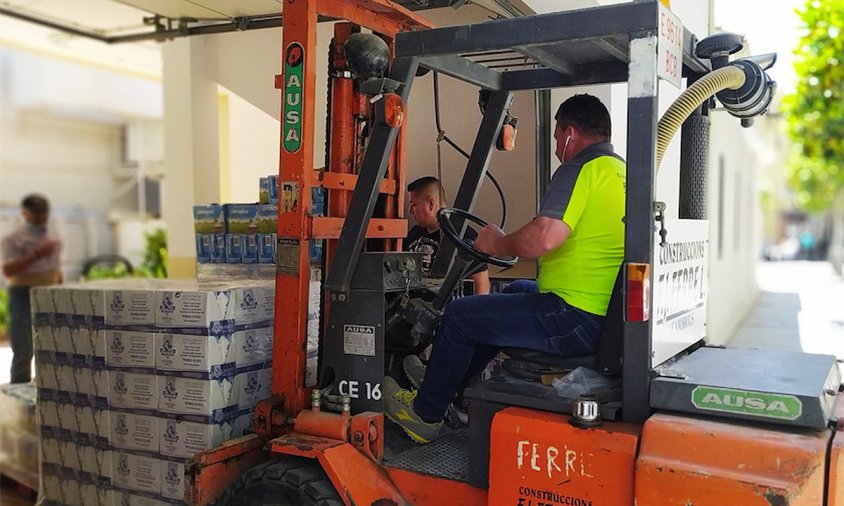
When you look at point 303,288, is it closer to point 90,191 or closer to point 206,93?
point 206,93

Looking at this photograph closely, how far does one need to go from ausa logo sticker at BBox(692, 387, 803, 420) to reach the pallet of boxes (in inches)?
86.3

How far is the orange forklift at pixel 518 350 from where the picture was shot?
97.1 inches

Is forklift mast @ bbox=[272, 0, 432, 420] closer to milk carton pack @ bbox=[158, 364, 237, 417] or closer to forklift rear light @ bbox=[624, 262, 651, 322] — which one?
milk carton pack @ bbox=[158, 364, 237, 417]

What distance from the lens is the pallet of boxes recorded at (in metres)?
3.70

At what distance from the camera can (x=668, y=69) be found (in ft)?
8.73

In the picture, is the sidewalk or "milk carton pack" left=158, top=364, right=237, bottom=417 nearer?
"milk carton pack" left=158, top=364, right=237, bottom=417

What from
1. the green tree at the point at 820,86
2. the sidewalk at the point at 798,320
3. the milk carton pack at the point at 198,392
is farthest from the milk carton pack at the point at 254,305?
the sidewalk at the point at 798,320

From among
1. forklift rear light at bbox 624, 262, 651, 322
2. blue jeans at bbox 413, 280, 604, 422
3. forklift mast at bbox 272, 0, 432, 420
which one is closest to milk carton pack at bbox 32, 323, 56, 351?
forklift mast at bbox 272, 0, 432, 420

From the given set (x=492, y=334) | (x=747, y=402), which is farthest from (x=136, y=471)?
(x=747, y=402)

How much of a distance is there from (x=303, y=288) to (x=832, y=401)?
2.10 metres

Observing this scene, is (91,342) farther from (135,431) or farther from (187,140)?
(187,140)

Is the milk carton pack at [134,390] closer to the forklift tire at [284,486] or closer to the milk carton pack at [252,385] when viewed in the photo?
the milk carton pack at [252,385]

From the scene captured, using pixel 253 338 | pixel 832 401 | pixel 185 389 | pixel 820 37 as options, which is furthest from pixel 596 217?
pixel 820 37

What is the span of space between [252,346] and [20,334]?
421 cm
